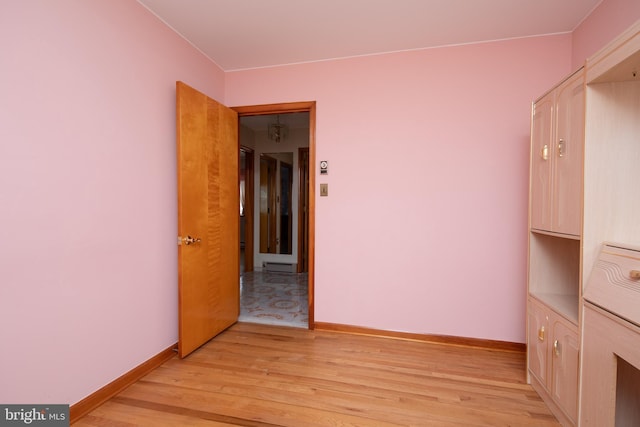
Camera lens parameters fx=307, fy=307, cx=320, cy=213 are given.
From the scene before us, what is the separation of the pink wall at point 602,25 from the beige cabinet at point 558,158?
633mm

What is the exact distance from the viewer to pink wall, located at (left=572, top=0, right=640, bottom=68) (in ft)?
5.89

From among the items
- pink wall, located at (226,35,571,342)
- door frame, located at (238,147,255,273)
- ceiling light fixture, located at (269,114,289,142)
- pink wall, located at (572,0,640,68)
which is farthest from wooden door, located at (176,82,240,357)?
pink wall, located at (572,0,640,68)

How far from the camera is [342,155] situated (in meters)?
2.82

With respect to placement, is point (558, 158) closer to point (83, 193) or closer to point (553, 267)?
point (553, 267)

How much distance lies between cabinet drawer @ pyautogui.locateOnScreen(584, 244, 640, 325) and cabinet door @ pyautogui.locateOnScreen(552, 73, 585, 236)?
6.9 inches

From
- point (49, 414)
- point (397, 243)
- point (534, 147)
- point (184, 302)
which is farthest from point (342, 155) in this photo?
point (49, 414)

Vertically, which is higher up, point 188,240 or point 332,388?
point 188,240

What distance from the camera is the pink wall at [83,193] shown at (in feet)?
4.60

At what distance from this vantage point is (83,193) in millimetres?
1705

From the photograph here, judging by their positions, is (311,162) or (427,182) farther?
(311,162)

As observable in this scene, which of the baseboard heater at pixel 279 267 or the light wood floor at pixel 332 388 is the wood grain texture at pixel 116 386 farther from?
the baseboard heater at pixel 279 267

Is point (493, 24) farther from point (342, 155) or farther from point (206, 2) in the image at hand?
point (206, 2)

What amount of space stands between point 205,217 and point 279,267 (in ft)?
10.5

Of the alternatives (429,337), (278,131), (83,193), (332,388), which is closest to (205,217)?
(83,193)
